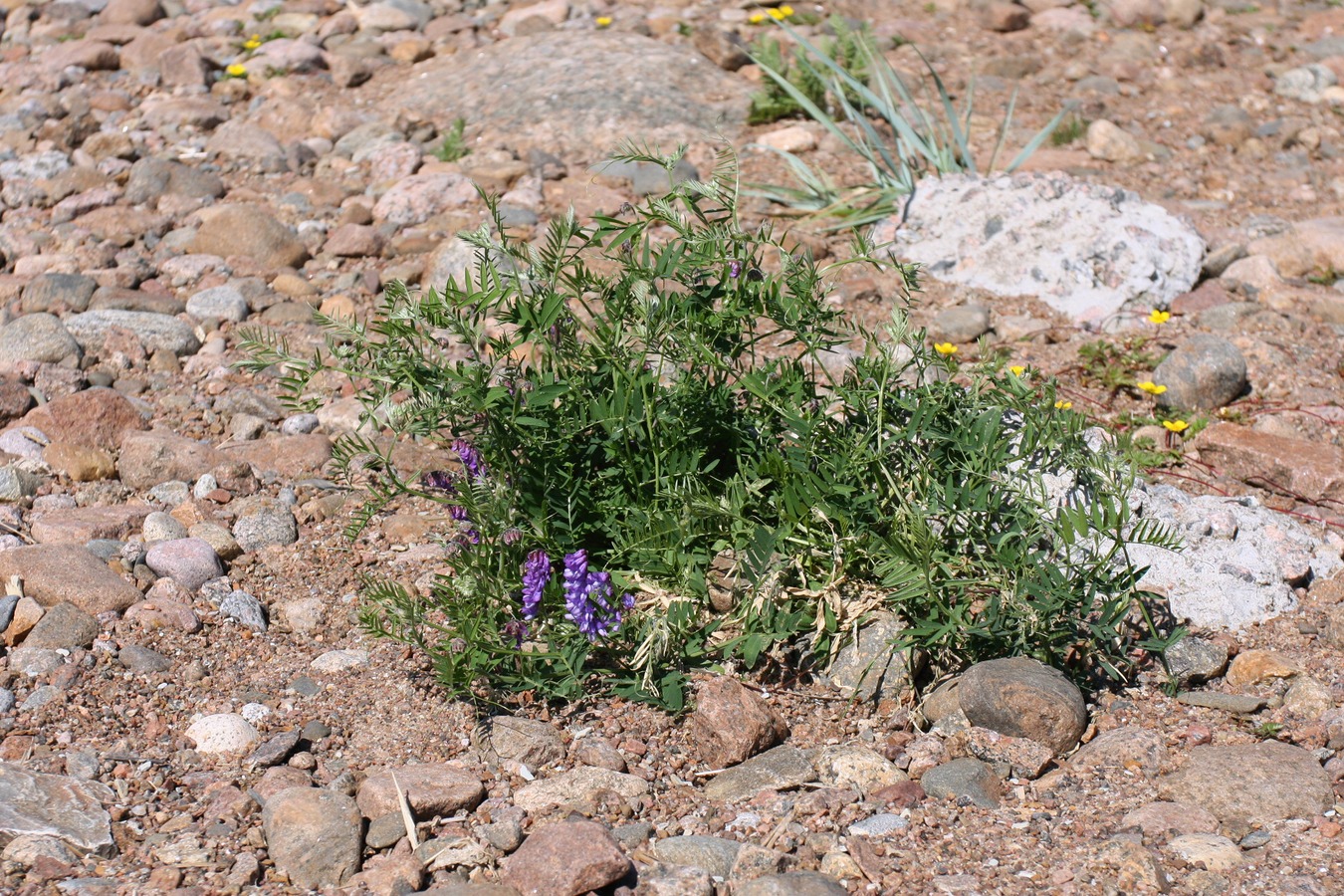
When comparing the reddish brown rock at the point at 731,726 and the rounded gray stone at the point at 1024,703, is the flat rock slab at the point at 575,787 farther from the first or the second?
the rounded gray stone at the point at 1024,703

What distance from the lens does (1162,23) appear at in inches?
278

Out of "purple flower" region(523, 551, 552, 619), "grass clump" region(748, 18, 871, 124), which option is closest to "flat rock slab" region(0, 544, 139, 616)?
"purple flower" region(523, 551, 552, 619)

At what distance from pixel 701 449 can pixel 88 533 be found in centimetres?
165

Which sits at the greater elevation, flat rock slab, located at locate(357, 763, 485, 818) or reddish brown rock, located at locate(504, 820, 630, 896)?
reddish brown rock, located at locate(504, 820, 630, 896)

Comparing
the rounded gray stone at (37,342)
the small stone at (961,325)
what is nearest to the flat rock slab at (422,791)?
the rounded gray stone at (37,342)

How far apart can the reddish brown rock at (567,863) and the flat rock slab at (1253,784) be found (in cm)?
110

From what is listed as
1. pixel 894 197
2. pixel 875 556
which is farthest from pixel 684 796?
pixel 894 197

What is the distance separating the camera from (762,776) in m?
Result: 2.66

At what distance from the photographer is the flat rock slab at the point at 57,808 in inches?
92.4

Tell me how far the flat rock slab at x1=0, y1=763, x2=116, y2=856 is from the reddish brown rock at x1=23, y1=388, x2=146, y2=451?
4.97 feet

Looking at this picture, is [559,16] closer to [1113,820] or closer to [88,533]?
[88,533]

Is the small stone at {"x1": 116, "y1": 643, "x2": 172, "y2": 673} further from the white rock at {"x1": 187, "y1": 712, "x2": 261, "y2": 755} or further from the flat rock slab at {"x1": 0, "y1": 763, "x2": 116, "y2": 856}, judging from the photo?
the flat rock slab at {"x1": 0, "y1": 763, "x2": 116, "y2": 856}

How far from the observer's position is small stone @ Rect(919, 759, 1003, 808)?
2576 mm

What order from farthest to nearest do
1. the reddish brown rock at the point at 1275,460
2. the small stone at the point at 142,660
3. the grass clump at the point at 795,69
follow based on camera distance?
the grass clump at the point at 795,69
the reddish brown rock at the point at 1275,460
the small stone at the point at 142,660
